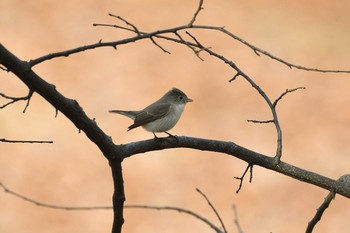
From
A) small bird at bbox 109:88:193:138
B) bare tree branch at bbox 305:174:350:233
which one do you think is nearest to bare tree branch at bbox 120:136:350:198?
bare tree branch at bbox 305:174:350:233

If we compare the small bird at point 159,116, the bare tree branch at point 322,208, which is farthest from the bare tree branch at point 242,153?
the small bird at point 159,116

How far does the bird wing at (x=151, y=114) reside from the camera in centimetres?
399

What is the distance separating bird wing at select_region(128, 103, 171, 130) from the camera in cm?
399

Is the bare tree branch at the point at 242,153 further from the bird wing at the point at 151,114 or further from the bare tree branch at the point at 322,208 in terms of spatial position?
the bird wing at the point at 151,114

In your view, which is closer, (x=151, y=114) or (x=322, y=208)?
(x=322, y=208)

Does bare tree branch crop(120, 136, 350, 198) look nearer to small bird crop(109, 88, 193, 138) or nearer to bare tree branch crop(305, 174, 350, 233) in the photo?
bare tree branch crop(305, 174, 350, 233)

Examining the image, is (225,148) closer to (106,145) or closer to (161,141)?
(161,141)

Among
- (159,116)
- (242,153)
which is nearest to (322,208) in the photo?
(242,153)

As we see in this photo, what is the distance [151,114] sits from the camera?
402 cm

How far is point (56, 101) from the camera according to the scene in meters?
1.76

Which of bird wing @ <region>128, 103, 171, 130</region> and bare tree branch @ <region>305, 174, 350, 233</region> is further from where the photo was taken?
bird wing @ <region>128, 103, 171, 130</region>

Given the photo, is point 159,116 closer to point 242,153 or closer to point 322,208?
point 242,153

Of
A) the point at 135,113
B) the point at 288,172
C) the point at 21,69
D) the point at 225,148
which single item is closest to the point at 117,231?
the point at 225,148

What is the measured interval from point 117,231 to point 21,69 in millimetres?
814
